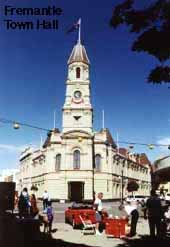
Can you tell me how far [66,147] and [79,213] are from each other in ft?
134

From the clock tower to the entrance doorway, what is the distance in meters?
7.95

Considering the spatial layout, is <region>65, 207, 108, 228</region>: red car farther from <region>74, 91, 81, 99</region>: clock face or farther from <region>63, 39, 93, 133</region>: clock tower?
<region>74, 91, 81, 99</region>: clock face

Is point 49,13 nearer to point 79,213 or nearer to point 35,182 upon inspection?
point 79,213

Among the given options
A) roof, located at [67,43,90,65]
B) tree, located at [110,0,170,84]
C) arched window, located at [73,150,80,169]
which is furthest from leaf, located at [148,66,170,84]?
roof, located at [67,43,90,65]

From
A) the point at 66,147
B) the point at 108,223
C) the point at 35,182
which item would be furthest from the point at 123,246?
the point at 35,182

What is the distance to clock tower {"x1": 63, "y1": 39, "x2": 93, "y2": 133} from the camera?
205 feet

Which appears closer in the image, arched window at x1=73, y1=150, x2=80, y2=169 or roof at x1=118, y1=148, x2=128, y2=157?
arched window at x1=73, y1=150, x2=80, y2=169

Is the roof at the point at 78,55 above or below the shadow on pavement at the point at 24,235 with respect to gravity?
above

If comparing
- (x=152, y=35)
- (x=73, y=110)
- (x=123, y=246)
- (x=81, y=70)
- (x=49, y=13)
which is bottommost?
(x=123, y=246)

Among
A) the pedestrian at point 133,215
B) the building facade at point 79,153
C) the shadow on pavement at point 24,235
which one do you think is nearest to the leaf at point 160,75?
the shadow on pavement at point 24,235

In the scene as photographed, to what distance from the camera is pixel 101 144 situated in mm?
63125

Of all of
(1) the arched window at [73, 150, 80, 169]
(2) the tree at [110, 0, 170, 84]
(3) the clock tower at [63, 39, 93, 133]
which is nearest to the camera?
(2) the tree at [110, 0, 170, 84]

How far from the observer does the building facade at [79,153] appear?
60.5m

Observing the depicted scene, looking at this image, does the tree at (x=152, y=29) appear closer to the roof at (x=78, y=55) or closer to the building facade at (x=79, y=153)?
the building facade at (x=79, y=153)
